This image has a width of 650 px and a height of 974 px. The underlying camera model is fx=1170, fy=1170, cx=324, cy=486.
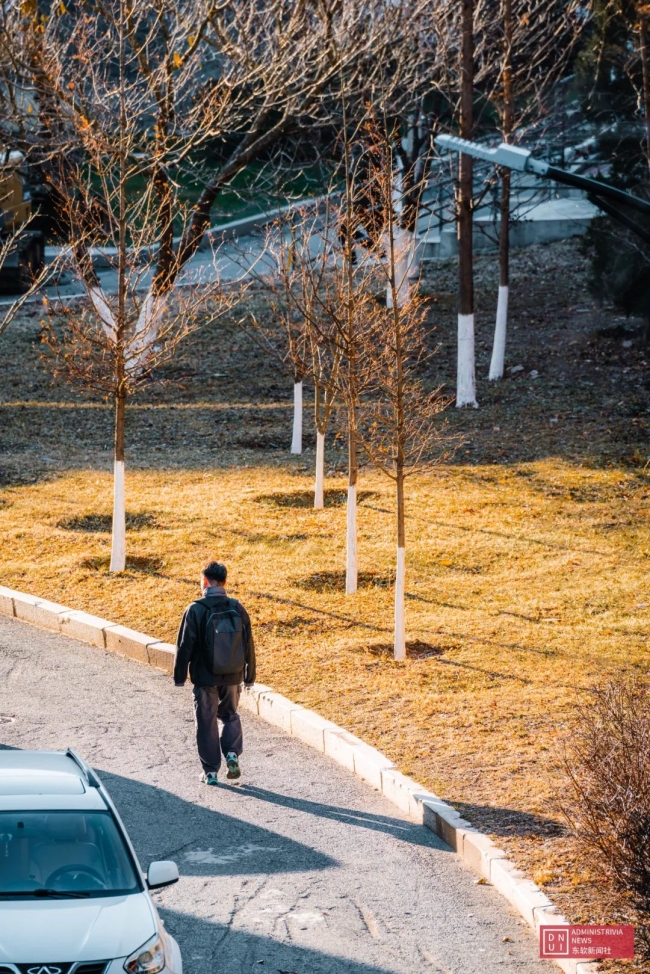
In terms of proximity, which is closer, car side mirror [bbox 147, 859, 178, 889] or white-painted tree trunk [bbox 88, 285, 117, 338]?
car side mirror [bbox 147, 859, 178, 889]

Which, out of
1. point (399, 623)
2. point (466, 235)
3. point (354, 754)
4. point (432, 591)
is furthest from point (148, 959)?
point (466, 235)

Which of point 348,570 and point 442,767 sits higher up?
point 348,570

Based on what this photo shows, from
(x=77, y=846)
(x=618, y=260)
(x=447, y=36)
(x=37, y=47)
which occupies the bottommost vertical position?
(x=77, y=846)

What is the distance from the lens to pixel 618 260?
25.3 m

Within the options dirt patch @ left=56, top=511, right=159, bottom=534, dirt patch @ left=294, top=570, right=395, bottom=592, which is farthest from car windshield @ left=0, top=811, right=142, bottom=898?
dirt patch @ left=56, top=511, right=159, bottom=534

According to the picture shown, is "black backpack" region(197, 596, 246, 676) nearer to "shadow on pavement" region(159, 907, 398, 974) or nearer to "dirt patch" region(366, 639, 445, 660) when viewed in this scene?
"shadow on pavement" region(159, 907, 398, 974)

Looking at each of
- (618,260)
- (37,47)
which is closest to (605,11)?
(618,260)

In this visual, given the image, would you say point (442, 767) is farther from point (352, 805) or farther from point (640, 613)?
point (640, 613)

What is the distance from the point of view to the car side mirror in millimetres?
6090

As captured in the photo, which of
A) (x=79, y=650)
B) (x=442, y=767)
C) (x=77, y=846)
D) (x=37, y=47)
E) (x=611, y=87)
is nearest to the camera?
(x=77, y=846)

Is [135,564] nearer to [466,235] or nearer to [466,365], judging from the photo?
[466,365]

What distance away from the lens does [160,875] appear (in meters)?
6.11

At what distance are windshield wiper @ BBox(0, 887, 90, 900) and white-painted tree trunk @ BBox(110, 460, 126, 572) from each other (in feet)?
29.5

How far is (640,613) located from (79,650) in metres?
6.16
